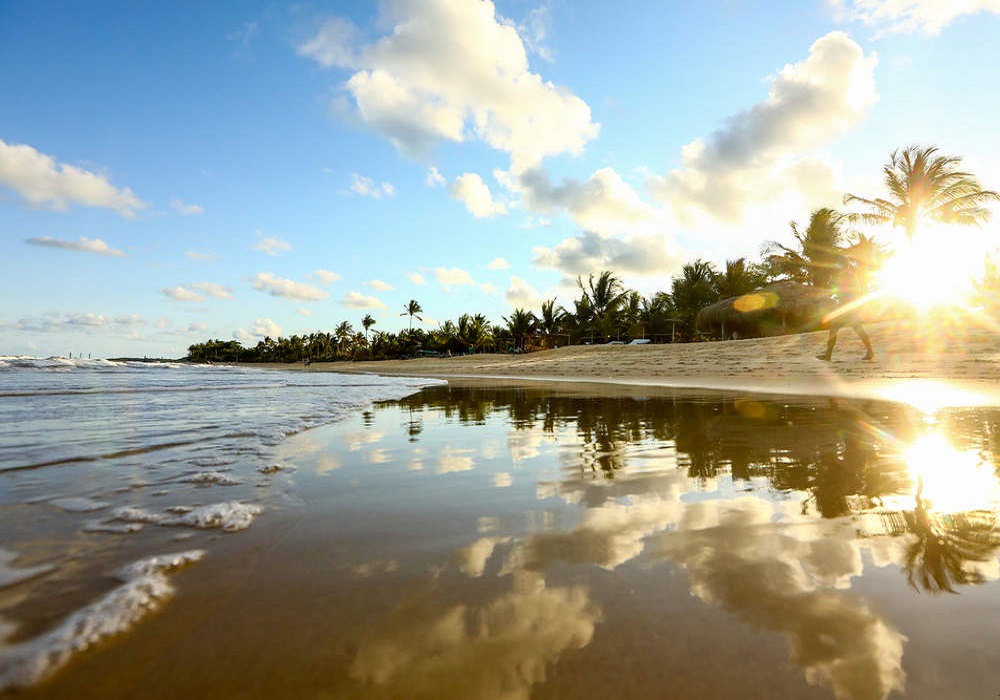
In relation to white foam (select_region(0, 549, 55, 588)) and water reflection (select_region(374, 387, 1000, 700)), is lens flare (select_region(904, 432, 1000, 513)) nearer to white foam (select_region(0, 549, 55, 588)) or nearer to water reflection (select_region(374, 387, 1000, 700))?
water reflection (select_region(374, 387, 1000, 700))

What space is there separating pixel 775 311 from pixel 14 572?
130ft

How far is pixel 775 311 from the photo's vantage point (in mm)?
34625

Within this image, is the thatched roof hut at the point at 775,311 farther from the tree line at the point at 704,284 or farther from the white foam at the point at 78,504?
the white foam at the point at 78,504

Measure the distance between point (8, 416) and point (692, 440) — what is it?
10499 mm

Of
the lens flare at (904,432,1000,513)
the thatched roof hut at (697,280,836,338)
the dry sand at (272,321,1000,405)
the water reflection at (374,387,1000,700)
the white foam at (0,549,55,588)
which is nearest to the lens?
the water reflection at (374,387,1000,700)

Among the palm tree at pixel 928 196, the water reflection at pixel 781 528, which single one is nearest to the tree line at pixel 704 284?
the palm tree at pixel 928 196

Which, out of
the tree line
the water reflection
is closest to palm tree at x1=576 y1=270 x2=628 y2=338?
the tree line

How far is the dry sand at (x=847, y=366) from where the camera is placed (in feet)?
37.8

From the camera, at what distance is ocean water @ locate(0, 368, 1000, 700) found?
1.36m

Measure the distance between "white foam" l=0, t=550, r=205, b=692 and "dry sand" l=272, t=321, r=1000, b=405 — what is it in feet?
38.2

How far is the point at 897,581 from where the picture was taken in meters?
1.87

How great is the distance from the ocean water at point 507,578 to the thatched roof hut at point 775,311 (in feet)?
114

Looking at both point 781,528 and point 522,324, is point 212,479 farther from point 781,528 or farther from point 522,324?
point 522,324

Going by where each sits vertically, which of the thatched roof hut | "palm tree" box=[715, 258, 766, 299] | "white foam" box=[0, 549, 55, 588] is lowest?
"white foam" box=[0, 549, 55, 588]
